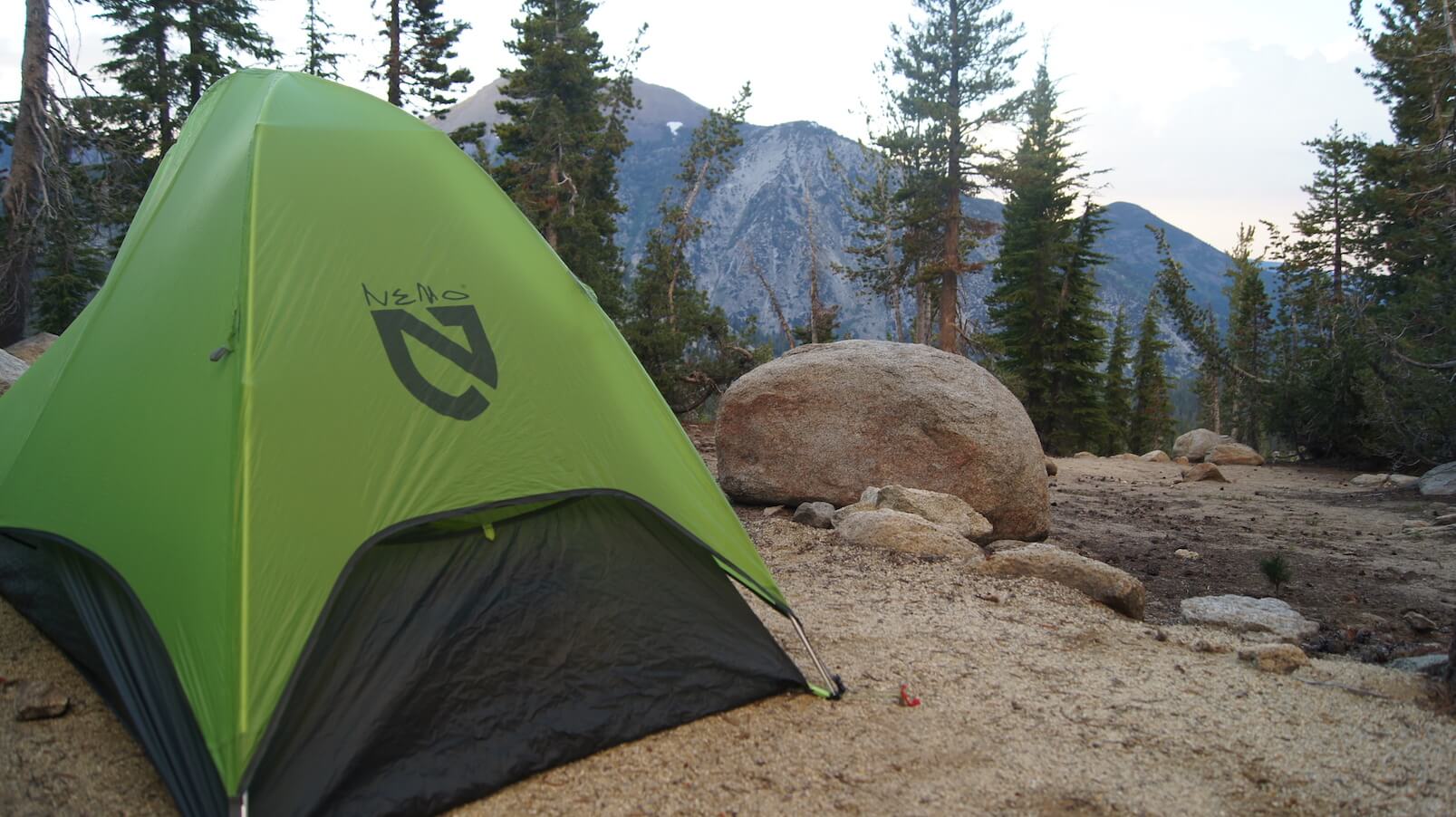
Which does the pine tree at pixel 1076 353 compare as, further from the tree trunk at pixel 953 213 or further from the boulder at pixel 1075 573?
the boulder at pixel 1075 573

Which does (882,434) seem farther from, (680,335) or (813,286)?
(813,286)

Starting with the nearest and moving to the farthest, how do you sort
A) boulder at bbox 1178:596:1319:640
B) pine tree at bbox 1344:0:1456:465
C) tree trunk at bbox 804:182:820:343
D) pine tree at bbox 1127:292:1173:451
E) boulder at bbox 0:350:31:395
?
1. boulder at bbox 1178:596:1319:640
2. boulder at bbox 0:350:31:395
3. pine tree at bbox 1344:0:1456:465
4. tree trunk at bbox 804:182:820:343
5. pine tree at bbox 1127:292:1173:451

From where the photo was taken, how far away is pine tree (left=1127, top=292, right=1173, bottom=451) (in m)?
37.0

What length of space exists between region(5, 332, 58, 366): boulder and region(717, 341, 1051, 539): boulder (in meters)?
10.8

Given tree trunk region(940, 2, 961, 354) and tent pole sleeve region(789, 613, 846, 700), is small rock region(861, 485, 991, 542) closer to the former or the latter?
tent pole sleeve region(789, 613, 846, 700)

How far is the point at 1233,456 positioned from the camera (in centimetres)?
1806

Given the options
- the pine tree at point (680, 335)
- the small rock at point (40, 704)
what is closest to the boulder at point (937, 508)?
the small rock at point (40, 704)

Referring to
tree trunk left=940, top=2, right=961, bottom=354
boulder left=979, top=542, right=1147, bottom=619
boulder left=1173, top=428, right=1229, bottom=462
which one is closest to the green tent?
boulder left=979, top=542, right=1147, bottom=619

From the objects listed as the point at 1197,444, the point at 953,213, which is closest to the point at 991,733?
the point at 1197,444

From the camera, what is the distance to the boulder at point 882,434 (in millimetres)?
7660

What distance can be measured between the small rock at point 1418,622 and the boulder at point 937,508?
2880 millimetres

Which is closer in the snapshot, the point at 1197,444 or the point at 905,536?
the point at 905,536

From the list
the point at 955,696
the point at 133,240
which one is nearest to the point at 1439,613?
the point at 955,696

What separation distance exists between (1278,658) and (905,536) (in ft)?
8.82
